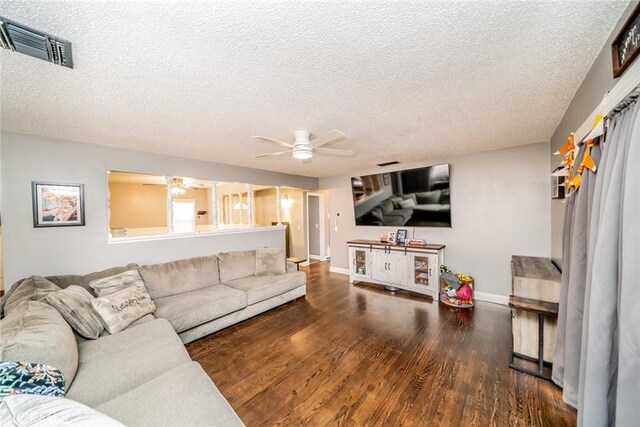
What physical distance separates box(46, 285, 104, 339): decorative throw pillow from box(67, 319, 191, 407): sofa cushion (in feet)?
0.32

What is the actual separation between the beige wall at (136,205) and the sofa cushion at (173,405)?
5.77 metres

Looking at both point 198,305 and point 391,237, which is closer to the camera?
point 198,305

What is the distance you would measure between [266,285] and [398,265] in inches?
94.6

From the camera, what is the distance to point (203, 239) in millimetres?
3879

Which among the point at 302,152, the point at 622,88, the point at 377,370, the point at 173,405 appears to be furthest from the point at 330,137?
the point at 377,370

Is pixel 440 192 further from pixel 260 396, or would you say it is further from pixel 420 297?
pixel 260 396

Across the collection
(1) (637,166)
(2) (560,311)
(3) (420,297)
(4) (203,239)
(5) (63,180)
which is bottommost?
(3) (420,297)

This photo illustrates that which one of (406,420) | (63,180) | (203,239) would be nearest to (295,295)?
(203,239)

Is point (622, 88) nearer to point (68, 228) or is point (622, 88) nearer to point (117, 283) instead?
point (117, 283)

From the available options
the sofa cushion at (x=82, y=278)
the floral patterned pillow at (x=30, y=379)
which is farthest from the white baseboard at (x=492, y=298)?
the sofa cushion at (x=82, y=278)

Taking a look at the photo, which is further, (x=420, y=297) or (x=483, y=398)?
(x=420, y=297)

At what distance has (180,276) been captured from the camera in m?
3.17

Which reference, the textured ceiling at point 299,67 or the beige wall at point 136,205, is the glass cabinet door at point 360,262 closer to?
the textured ceiling at point 299,67

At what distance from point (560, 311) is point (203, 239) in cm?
437
